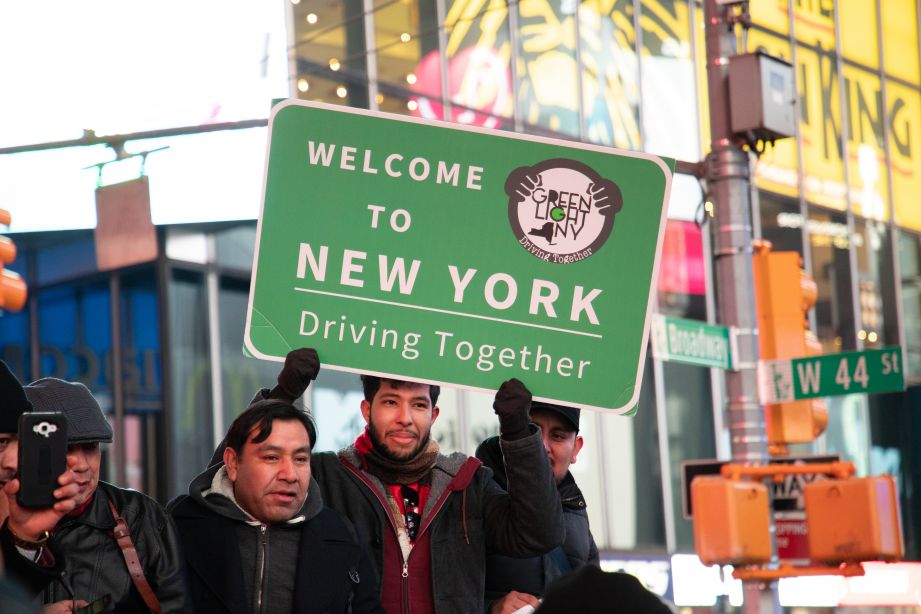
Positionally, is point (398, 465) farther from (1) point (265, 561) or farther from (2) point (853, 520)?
(2) point (853, 520)

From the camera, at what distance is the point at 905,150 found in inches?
968

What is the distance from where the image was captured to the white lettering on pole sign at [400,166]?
16.9 ft

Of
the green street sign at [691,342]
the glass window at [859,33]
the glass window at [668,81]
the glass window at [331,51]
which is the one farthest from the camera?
the glass window at [859,33]

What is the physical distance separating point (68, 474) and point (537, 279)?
189 cm

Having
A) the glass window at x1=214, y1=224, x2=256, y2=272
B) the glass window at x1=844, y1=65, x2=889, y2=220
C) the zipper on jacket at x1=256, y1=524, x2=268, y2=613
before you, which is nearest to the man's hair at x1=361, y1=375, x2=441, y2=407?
the zipper on jacket at x1=256, y1=524, x2=268, y2=613

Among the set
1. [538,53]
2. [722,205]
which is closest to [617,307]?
[722,205]

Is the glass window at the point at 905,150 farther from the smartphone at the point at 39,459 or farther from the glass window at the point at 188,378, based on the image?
the smartphone at the point at 39,459

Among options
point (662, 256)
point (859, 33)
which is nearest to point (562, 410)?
point (662, 256)

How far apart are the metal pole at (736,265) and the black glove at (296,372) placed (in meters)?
5.17

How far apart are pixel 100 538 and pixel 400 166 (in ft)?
5.34

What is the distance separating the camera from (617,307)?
17.1 ft

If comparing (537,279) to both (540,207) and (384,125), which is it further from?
(384,125)

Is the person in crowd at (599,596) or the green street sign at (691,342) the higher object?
the green street sign at (691,342)

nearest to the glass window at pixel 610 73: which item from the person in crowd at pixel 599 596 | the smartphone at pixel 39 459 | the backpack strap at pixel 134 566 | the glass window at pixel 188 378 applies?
the glass window at pixel 188 378
